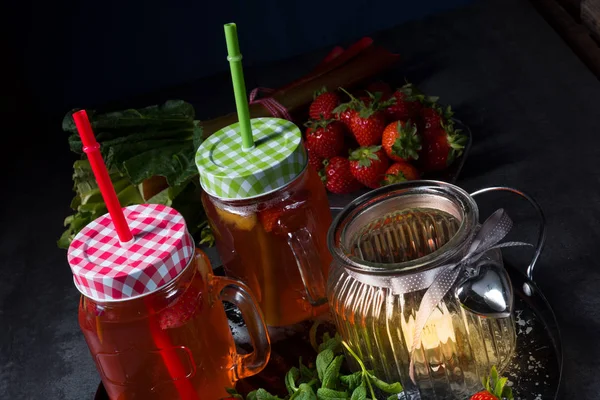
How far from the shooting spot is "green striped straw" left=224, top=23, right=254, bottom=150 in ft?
2.42

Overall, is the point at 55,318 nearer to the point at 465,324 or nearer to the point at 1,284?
the point at 1,284

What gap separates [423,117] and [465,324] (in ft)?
1.87

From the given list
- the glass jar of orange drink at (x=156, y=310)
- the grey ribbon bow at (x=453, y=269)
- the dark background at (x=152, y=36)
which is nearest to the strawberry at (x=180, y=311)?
the glass jar of orange drink at (x=156, y=310)

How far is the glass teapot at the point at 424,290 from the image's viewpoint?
0.69m

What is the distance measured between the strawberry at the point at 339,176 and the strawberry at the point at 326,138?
3 cm

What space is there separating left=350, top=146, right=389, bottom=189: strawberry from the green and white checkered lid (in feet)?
1.18

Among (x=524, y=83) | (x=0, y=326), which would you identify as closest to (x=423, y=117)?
(x=524, y=83)

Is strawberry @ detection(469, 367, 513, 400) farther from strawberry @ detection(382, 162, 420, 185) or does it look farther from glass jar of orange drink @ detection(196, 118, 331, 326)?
strawberry @ detection(382, 162, 420, 185)

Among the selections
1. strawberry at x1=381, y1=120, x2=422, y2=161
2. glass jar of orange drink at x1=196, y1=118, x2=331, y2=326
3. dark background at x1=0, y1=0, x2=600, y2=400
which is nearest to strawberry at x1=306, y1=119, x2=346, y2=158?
strawberry at x1=381, y1=120, x2=422, y2=161

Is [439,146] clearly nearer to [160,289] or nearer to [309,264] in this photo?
[309,264]

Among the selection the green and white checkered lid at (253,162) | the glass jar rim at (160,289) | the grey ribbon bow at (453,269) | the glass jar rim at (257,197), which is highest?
the green and white checkered lid at (253,162)

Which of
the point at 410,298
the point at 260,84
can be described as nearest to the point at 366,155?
the point at 410,298

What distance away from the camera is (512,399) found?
717mm

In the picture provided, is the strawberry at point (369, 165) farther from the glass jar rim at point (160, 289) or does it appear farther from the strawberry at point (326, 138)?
the glass jar rim at point (160, 289)
